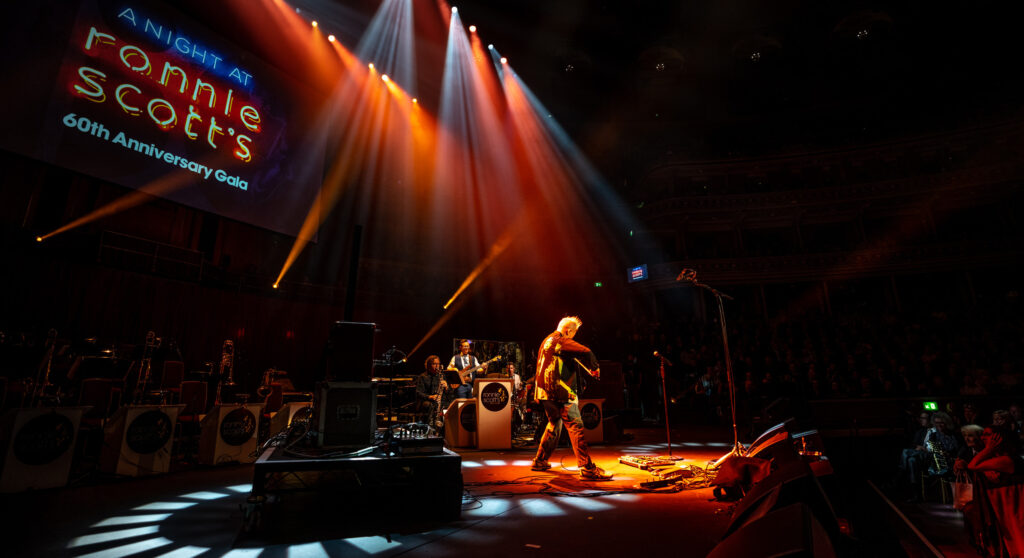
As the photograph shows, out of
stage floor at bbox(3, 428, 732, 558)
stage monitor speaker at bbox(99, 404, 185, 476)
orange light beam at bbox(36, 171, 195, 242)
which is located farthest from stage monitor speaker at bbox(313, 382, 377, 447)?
orange light beam at bbox(36, 171, 195, 242)

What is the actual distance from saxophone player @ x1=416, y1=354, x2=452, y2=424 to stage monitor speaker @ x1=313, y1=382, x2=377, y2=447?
514 cm

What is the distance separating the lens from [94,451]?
6.70 meters

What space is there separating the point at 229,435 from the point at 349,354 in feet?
12.8

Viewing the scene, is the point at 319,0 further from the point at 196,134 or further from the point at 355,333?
the point at 355,333

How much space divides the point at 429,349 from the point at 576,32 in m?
13.3

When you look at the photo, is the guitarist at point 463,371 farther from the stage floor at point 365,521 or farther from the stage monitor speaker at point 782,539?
the stage monitor speaker at point 782,539

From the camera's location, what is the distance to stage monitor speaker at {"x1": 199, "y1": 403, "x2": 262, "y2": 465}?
20.2ft

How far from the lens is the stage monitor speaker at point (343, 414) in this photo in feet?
12.8

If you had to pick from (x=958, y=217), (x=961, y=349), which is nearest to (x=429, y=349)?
(x=961, y=349)

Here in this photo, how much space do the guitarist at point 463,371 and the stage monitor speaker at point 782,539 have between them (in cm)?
795

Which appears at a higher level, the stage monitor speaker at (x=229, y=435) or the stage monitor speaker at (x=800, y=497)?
the stage monitor speaker at (x=800, y=497)

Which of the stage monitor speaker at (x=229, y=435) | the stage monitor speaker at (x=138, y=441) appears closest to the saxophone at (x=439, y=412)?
the stage monitor speaker at (x=229, y=435)

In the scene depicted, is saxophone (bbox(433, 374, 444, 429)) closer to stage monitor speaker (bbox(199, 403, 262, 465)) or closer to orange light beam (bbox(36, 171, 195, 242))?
stage monitor speaker (bbox(199, 403, 262, 465))

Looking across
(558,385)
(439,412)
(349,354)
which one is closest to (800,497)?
(349,354)
